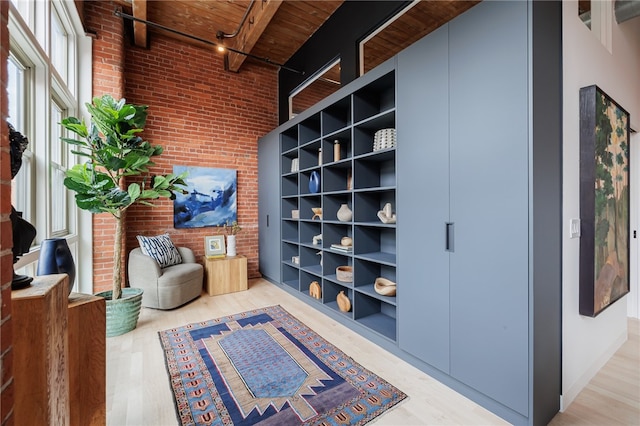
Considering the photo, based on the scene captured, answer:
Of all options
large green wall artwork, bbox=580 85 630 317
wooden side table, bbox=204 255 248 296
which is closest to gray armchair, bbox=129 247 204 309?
wooden side table, bbox=204 255 248 296

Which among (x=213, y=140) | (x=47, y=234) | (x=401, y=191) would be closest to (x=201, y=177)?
(x=213, y=140)

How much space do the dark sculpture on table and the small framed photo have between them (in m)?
3.31

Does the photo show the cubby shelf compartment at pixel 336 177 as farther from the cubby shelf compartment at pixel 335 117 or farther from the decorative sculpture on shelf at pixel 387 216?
the decorative sculpture on shelf at pixel 387 216

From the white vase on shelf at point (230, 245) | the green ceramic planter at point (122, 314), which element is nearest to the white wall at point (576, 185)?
the green ceramic planter at point (122, 314)

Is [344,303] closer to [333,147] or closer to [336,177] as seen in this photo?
[336,177]

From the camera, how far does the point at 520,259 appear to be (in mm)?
1590

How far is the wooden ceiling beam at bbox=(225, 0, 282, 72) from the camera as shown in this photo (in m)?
3.21

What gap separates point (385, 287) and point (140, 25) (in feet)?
14.2

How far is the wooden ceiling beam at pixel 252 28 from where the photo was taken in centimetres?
321

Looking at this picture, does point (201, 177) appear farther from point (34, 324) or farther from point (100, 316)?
point (34, 324)

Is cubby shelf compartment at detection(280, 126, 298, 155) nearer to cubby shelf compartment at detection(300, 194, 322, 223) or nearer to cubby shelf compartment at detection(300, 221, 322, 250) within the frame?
cubby shelf compartment at detection(300, 194, 322, 223)

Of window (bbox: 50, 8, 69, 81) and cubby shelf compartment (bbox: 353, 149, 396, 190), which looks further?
cubby shelf compartment (bbox: 353, 149, 396, 190)

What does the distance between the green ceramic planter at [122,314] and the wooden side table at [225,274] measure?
3.80 feet

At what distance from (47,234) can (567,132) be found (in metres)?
3.88
